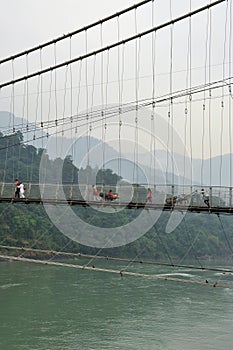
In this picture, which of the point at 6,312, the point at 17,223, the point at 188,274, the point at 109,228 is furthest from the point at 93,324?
the point at 109,228

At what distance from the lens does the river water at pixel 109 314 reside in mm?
12562

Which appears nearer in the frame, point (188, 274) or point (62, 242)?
point (188, 274)

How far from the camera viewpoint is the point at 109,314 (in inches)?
643

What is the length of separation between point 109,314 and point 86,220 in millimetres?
24696

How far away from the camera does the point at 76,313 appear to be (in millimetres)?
16156

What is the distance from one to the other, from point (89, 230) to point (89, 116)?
2737 centimetres

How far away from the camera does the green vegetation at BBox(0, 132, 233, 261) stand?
35031mm

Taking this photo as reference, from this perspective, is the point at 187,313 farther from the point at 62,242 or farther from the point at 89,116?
the point at 62,242

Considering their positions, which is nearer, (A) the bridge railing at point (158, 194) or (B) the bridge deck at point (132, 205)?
(B) the bridge deck at point (132, 205)

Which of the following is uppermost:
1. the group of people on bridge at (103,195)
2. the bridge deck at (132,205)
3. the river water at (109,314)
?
the group of people on bridge at (103,195)

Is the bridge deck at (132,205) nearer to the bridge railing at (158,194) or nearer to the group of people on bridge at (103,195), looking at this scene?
the bridge railing at (158,194)

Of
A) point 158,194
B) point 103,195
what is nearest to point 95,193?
point 103,195

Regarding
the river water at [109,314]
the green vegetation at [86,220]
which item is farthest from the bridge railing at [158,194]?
the green vegetation at [86,220]

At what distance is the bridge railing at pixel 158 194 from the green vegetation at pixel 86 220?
18136 mm
